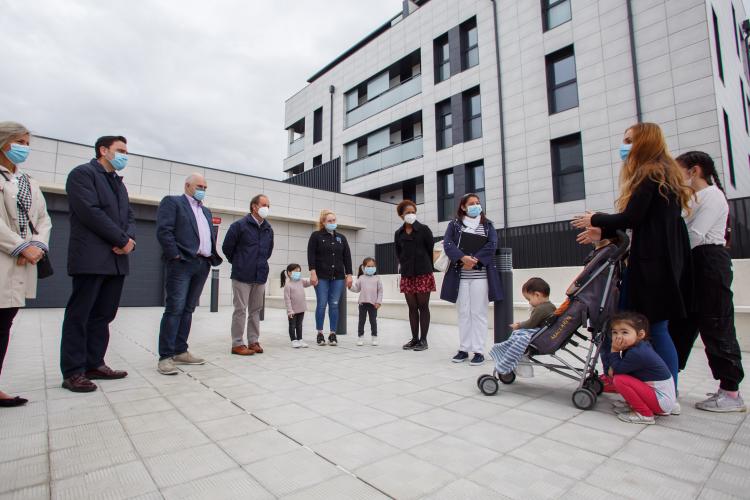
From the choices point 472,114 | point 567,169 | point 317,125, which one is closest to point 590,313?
point 567,169

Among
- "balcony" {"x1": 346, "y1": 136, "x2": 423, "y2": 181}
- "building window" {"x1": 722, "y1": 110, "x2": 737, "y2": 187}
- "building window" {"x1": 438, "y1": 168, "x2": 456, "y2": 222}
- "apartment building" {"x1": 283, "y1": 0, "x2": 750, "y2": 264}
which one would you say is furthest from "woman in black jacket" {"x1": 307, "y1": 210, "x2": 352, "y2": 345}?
"balcony" {"x1": 346, "y1": 136, "x2": 423, "y2": 181}

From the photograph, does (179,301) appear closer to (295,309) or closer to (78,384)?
(78,384)

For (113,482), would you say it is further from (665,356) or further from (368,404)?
(665,356)

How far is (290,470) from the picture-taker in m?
1.76

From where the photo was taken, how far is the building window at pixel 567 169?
12.6m

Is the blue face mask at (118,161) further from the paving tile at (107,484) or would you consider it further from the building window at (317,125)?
the building window at (317,125)

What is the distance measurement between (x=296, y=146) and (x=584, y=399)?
82.8 feet

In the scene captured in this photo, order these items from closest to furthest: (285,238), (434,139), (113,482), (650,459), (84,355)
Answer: (113,482) < (650,459) < (84,355) < (285,238) < (434,139)

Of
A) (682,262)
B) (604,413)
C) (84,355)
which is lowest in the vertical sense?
(604,413)

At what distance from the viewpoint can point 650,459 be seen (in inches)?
74.8

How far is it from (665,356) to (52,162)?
14.7 metres

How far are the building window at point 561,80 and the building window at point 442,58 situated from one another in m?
4.67

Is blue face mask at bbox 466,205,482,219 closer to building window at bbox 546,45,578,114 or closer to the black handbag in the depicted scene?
the black handbag

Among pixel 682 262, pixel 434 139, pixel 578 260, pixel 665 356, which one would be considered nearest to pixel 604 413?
pixel 665 356
